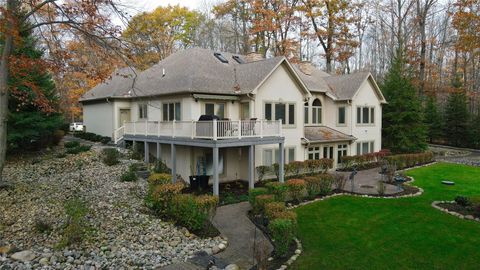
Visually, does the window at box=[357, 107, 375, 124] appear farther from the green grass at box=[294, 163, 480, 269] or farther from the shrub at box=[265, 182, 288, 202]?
the shrub at box=[265, 182, 288, 202]

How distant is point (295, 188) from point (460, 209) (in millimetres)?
6841

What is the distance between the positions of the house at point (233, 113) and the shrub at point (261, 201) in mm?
2553

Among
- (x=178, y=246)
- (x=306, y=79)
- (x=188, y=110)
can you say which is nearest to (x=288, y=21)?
(x=306, y=79)

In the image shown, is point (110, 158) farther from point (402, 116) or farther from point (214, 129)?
point (402, 116)

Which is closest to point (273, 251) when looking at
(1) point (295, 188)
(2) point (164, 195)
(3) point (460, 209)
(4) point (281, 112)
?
(2) point (164, 195)

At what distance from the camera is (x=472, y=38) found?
12.7 m

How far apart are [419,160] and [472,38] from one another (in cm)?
1624

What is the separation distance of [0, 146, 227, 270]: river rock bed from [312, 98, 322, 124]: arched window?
48.5ft

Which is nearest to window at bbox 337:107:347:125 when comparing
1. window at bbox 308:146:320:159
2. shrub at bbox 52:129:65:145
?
window at bbox 308:146:320:159

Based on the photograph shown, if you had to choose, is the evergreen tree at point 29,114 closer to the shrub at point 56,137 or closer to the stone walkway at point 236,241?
the shrub at point 56,137

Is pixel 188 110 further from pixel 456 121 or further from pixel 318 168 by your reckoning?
pixel 456 121

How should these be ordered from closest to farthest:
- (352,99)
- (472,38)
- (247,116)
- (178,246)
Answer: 1. (178,246)
2. (472,38)
3. (247,116)
4. (352,99)

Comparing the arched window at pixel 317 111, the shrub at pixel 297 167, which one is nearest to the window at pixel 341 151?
the arched window at pixel 317 111

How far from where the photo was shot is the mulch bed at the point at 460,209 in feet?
43.7
